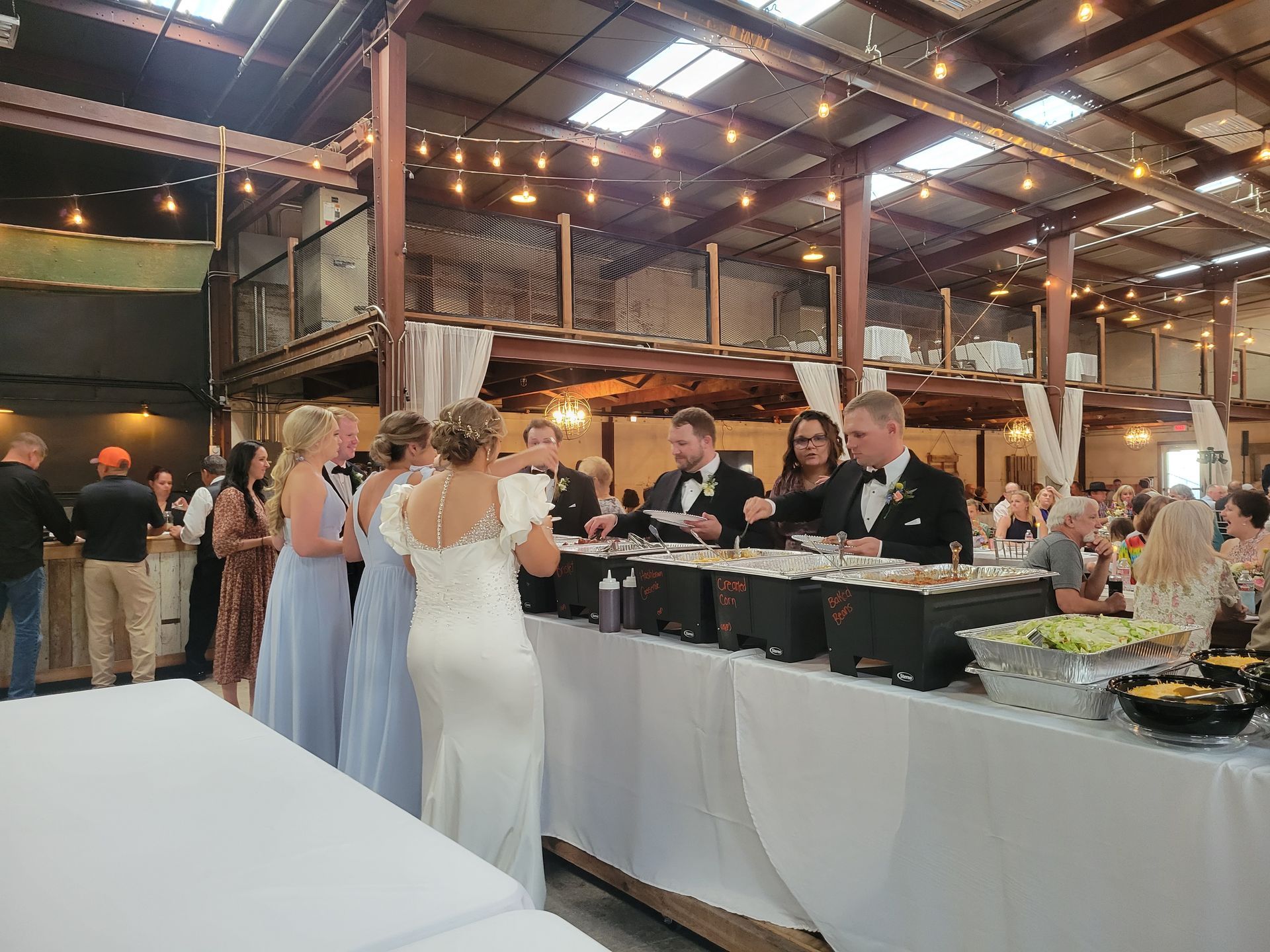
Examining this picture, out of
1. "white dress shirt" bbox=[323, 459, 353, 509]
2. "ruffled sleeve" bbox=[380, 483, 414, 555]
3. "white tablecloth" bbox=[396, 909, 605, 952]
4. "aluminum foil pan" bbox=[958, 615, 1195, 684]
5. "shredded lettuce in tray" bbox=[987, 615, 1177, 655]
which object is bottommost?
"white tablecloth" bbox=[396, 909, 605, 952]

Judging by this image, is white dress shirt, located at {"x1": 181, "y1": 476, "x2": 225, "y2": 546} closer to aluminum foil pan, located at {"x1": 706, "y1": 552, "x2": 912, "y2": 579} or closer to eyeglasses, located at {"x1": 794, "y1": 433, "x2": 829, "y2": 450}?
eyeglasses, located at {"x1": 794, "y1": 433, "x2": 829, "y2": 450}

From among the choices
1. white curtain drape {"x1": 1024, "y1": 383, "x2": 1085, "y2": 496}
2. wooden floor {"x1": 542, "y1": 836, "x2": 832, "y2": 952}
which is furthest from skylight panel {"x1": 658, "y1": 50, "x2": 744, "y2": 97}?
wooden floor {"x1": 542, "y1": 836, "x2": 832, "y2": 952}

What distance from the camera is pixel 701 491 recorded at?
13.3 ft

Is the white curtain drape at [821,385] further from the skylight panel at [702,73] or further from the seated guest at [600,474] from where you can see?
the seated guest at [600,474]

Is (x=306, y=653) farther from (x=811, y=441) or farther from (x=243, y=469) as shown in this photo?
(x=811, y=441)

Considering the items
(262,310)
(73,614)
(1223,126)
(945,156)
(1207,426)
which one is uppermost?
(945,156)

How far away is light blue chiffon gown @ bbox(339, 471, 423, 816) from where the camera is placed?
3.33m

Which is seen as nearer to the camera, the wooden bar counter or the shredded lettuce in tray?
the shredded lettuce in tray

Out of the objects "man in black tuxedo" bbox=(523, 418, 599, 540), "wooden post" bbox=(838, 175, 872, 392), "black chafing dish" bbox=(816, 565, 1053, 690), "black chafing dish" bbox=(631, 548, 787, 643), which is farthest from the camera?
"wooden post" bbox=(838, 175, 872, 392)

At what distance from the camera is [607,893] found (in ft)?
10.1

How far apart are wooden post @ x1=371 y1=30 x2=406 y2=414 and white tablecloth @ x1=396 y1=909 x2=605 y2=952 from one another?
7127 mm

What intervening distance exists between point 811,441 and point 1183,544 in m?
1.77

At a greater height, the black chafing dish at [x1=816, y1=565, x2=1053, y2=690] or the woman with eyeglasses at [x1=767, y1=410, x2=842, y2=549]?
the woman with eyeglasses at [x1=767, y1=410, x2=842, y2=549]

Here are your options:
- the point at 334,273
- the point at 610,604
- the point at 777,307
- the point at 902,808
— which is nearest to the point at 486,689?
the point at 610,604
